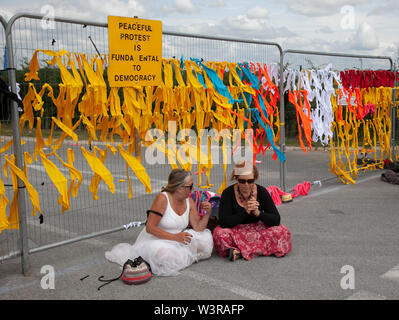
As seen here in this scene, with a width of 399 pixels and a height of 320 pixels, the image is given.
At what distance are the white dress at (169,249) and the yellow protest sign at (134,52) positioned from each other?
133 cm

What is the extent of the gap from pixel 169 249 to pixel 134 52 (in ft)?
6.96

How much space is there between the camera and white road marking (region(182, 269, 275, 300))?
3.81 metres

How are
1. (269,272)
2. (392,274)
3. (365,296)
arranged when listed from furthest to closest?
(269,272) → (392,274) → (365,296)

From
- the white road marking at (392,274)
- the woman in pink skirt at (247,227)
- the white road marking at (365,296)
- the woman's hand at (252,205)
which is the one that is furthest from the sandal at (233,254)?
the white road marking at (392,274)

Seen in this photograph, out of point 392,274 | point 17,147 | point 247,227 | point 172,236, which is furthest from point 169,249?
point 392,274

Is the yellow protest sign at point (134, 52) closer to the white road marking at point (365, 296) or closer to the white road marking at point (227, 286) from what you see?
the white road marking at point (227, 286)

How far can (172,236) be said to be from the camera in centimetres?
448

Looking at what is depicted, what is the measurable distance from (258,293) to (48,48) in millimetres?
2995

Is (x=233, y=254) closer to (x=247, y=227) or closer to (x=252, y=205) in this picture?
(x=247, y=227)

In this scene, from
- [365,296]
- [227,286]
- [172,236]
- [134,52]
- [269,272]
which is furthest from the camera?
[134,52]

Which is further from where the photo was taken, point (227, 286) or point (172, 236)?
point (172, 236)

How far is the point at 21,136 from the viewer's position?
441cm
